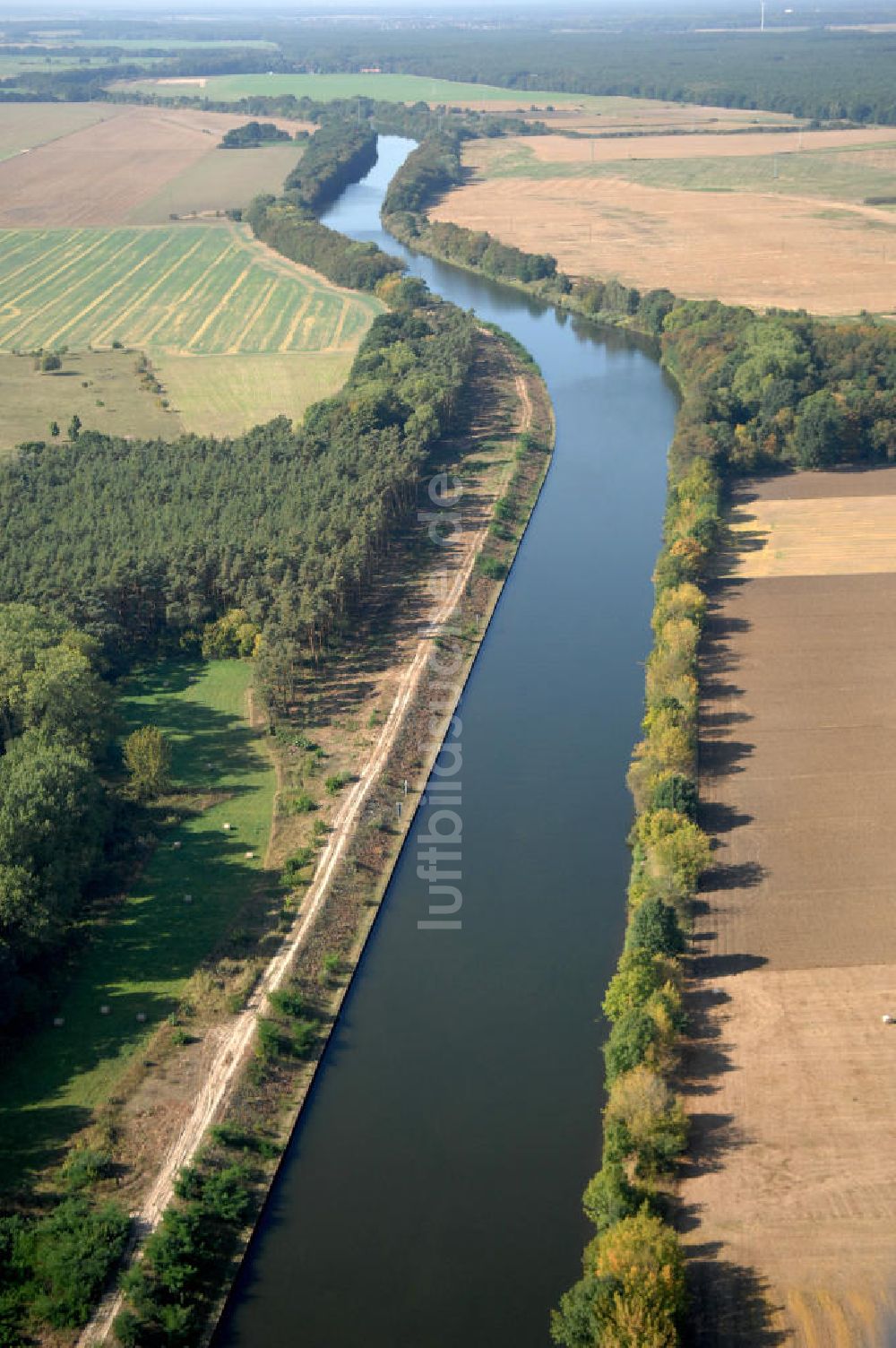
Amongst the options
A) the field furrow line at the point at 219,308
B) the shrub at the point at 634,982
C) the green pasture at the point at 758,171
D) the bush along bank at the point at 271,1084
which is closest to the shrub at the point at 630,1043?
the shrub at the point at 634,982

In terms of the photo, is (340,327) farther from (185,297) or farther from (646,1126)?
(646,1126)

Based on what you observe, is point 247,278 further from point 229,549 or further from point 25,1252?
point 25,1252

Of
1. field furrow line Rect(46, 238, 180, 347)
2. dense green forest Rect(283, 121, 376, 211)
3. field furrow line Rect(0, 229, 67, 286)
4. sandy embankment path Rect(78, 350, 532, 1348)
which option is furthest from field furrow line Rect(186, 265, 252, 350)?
sandy embankment path Rect(78, 350, 532, 1348)

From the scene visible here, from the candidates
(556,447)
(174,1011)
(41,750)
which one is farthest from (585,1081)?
(556,447)

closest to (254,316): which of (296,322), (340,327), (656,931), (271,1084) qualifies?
(296,322)

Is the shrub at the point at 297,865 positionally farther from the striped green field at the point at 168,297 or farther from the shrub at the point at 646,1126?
the striped green field at the point at 168,297

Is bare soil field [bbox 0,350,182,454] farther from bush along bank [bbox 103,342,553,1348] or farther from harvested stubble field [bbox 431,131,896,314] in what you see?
harvested stubble field [bbox 431,131,896,314]
